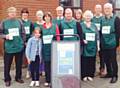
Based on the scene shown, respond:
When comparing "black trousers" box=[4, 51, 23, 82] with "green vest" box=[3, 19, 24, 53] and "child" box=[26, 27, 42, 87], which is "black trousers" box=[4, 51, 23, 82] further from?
"child" box=[26, 27, 42, 87]

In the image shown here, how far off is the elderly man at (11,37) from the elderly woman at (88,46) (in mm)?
1510

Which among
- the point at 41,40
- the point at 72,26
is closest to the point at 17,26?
the point at 41,40

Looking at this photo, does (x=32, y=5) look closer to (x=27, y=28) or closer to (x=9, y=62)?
(x=27, y=28)

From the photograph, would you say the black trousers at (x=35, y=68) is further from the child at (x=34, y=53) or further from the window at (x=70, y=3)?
the window at (x=70, y=3)

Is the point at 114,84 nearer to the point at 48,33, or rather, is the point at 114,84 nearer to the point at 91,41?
the point at 91,41

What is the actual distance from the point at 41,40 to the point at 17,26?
0.64 m

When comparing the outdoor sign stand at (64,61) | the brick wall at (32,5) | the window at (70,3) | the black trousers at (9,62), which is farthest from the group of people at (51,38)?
the window at (70,3)

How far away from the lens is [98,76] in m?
11.3

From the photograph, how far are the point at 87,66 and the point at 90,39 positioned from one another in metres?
0.70

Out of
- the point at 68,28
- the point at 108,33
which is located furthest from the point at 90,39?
the point at 68,28

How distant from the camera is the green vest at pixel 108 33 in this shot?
410 inches

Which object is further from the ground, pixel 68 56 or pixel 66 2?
pixel 66 2

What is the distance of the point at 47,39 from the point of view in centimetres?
995

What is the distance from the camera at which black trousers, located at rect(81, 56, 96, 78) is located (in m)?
10.6
